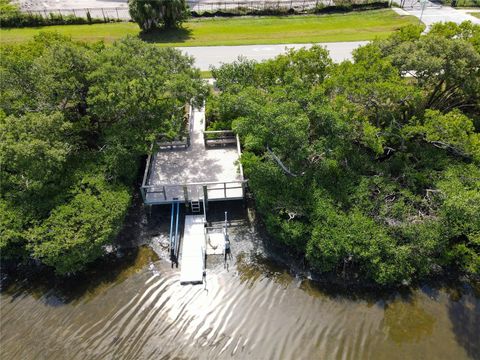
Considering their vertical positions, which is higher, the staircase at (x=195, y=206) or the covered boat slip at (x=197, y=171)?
the covered boat slip at (x=197, y=171)

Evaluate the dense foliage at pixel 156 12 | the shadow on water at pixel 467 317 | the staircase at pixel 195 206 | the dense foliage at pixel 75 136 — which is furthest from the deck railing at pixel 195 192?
the dense foliage at pixel 156 12

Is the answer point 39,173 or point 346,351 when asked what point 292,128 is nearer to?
point 346,351

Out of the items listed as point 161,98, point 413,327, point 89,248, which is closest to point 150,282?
point 89,248

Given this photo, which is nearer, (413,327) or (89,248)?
(413,327)

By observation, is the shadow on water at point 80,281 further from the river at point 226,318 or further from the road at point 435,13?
the road at point 435,13

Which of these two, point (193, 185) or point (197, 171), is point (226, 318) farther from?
point (197, 171)

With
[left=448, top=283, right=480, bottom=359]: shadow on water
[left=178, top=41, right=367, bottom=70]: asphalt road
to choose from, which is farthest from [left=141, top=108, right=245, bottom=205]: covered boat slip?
[left=448, top=283, right=480, bottom=359]: shadow on water
